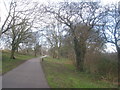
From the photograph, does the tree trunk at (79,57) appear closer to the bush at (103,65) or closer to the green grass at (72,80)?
the bush at (103,65)

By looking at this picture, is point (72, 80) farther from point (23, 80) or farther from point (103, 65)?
point (103, 65)

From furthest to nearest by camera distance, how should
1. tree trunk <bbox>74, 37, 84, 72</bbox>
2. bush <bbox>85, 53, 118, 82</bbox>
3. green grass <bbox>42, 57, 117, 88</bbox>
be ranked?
tree trunk <bbox>74, 37, 84, 72</bbox>, bush <bbox>85, 53, 118, 82</bbox>, green grass <bbox>42, 57, 117, 88</bbox>

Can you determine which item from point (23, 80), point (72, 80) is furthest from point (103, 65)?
point (23, 80)

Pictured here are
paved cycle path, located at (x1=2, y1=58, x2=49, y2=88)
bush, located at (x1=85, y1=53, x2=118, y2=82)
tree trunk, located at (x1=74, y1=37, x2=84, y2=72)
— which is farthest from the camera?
tree trunk, located at (x1=74, y1=37, x2=84, y2=72)

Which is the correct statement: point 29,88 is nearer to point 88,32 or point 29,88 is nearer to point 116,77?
point 116,77

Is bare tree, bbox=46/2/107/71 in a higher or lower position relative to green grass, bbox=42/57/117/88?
higher

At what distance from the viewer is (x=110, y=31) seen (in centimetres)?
2034

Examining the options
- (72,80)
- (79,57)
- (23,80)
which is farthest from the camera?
(79,57)

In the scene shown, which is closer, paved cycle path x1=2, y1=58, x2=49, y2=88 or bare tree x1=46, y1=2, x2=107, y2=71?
paved cycle path x1=2, y1=58, x2=49, y2=88

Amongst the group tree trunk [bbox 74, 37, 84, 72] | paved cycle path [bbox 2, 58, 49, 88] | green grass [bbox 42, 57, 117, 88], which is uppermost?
tree trunk [bbox 74, 37, 84, 72]

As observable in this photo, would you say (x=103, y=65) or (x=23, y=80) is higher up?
(x=103, y=65)

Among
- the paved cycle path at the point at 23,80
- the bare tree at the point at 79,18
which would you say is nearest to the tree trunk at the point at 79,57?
the bare tree at the point at 79,18

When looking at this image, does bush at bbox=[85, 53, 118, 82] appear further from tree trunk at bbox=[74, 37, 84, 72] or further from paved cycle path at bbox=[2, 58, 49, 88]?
paved cycle path at bbox=[2, 58, 49, 88]

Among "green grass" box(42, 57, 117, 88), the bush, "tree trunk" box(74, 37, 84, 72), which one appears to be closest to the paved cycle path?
"green grass" box(42, 57, 117, 88)
